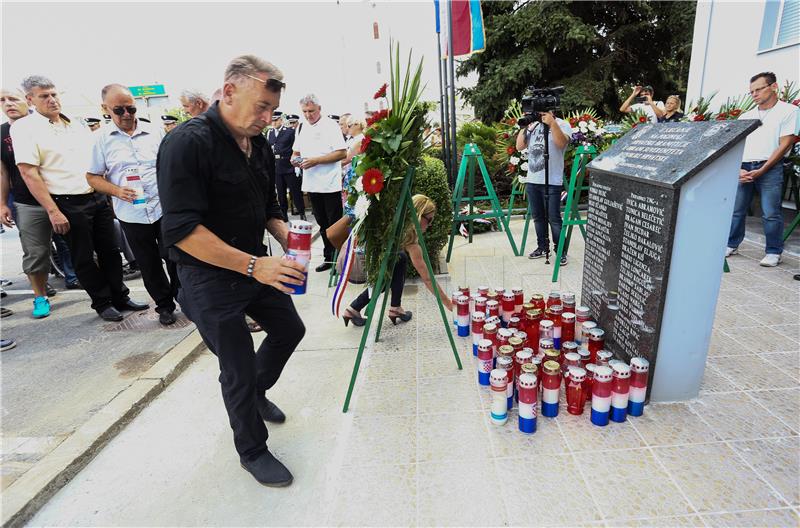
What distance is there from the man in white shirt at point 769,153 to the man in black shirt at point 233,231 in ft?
15.8

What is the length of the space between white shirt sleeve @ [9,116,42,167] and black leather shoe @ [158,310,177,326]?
70.8 inches

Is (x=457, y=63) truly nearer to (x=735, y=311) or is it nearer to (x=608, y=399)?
(x=735, y=311)

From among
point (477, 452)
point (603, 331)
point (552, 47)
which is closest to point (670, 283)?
point (603, 331)

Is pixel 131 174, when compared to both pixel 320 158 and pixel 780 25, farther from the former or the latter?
pixel 780 25

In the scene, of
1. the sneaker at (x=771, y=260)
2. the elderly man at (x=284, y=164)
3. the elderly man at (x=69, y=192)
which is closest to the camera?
the elderly man at (x=69, y=192)

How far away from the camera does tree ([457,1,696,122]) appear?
446 inches

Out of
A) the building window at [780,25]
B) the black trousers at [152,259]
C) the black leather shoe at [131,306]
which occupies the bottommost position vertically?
the black leather shoe at [131,306]

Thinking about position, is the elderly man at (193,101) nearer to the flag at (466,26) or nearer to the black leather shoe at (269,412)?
the black leather shoe at (269,412)

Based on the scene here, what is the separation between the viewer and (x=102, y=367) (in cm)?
347

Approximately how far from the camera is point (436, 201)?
5059 millimetres

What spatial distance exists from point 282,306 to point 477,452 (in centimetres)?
128

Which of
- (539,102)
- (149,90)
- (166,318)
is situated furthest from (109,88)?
(149,90)

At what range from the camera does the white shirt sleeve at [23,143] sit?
3.99 metres

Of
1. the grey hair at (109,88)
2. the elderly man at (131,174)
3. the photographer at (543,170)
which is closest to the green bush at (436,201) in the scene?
the photographer at (543,170)
